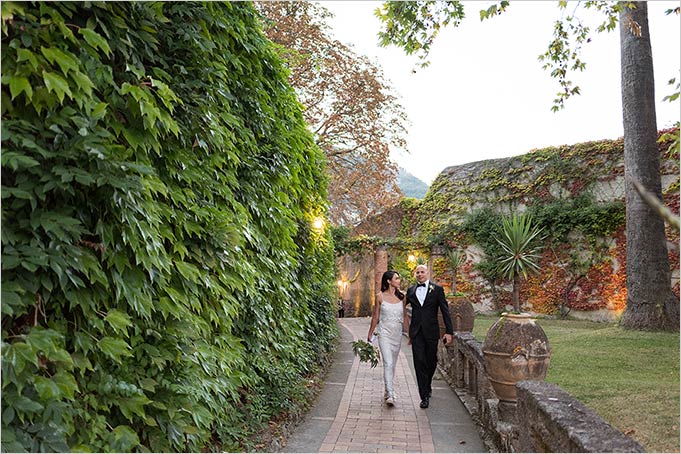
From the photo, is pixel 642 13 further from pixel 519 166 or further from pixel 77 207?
pixel 77 207

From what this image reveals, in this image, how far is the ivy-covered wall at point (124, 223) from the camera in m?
1.85

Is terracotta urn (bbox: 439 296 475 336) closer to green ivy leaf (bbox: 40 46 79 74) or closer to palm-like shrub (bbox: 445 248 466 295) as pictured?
palm-like shrub (bbox: 445 248 466 295)

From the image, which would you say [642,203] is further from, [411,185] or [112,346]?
[411,185]

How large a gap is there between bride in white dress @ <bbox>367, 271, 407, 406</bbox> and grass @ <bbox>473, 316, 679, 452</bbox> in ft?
7.06

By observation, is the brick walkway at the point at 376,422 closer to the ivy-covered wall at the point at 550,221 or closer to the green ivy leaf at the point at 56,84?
the green ivy leaf at the point at 56,84

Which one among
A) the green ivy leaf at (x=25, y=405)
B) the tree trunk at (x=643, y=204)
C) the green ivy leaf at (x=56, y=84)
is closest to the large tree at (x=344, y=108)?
the tree trunk at (x=643, y=204)

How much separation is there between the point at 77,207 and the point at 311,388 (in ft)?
15.5

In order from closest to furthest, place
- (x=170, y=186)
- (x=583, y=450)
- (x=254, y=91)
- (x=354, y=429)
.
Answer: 1. (x=583, y=450)
2. (x=170, y=186)
3. (x=254, y=91)
4. (x=354, y=429)

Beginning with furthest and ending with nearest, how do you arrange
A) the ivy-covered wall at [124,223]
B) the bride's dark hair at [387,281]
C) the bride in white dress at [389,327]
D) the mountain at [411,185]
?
the mountain at [411,185], the bride's dark hair at [387,281], the bride in white dress at [389,327], the ivy-covered wall at [124,223]

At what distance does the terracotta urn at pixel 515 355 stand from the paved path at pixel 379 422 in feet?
2.16

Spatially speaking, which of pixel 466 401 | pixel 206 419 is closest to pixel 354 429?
pixel 466 401

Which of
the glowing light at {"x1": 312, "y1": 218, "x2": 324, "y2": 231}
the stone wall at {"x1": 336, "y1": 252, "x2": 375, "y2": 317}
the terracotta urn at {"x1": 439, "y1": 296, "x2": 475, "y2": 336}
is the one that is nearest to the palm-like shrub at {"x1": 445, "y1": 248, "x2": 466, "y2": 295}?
the stone wall at {"x1": 336, "y1": 252, "x2": 375, "y2": 317}

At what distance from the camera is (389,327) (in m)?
6.26

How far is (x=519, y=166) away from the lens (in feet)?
61.1
